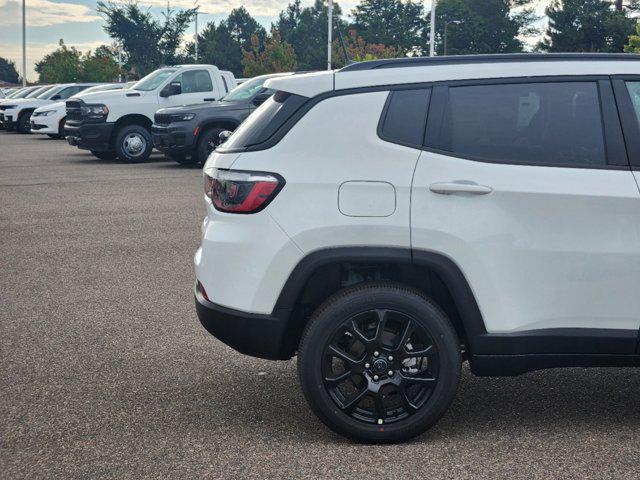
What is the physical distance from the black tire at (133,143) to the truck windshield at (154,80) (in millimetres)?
851

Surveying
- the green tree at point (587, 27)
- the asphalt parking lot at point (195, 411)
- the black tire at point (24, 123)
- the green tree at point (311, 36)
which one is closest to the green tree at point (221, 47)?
the green tree at point (311, 36)

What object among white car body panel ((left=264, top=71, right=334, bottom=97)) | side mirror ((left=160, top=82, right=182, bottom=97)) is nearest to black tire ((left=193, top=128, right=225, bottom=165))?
side mirror ((left=160, top=82, right=182, bottom=97))

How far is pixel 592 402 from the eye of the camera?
497 centimetres

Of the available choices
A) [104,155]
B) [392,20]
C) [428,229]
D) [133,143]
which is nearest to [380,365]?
[428,229]

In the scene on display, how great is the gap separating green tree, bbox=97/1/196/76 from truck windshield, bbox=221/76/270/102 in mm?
44702

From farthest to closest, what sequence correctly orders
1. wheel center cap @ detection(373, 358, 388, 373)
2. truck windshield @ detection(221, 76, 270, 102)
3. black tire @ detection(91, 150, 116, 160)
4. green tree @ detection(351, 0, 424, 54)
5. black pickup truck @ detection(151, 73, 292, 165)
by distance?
green tree @ detection(351, 0, 424, 54), black tire @ detection(91, 150, 116, 160), truck windshield @ detection(221, 76, 270, 102), black pickup truck @ detection(151, 73, 292, 165), wheel center cap @ detection(373, 358, 388, 373)

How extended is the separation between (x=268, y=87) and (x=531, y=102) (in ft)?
4.00

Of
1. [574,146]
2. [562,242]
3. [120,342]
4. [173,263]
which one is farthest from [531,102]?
[173,263]

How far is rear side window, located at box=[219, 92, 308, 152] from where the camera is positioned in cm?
441

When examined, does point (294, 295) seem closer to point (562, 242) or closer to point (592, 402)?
point (562, 242)

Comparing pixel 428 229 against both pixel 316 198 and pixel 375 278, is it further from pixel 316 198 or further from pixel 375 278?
pixel 316 198

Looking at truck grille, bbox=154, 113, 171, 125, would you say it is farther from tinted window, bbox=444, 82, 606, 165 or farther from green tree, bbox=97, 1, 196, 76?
green tree, bbox=97, 1, 196, 76

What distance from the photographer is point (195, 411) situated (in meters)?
4.84

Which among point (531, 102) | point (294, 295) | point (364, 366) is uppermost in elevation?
point (531, 102)
